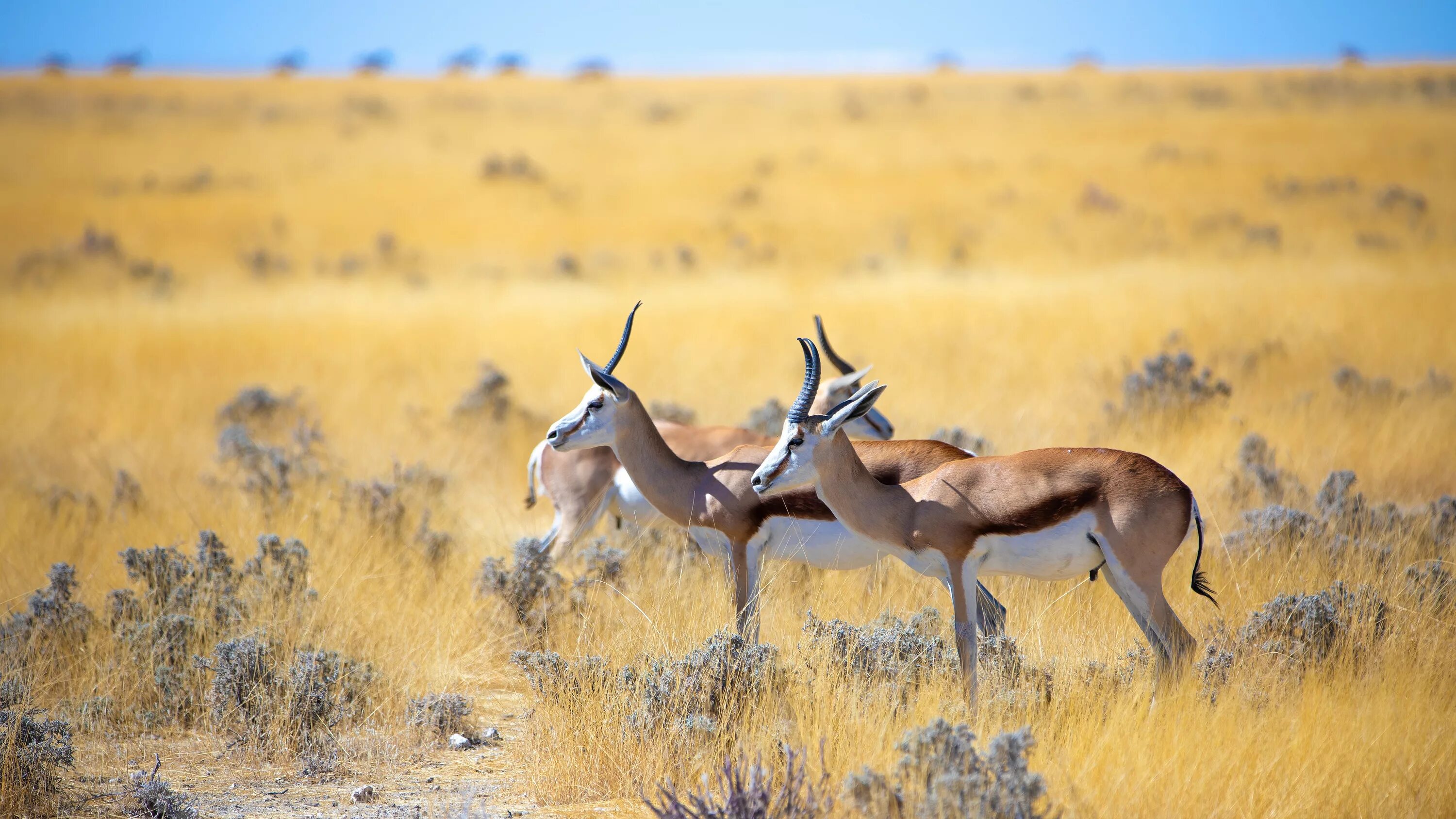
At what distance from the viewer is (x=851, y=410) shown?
17.2 ft

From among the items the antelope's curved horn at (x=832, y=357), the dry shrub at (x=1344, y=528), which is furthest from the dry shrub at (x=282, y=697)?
the dry shrub at (x=1344, y=528)

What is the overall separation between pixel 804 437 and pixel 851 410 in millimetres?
254

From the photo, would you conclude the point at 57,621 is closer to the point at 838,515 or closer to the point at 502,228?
the point at 838,515

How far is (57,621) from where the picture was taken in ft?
19.9

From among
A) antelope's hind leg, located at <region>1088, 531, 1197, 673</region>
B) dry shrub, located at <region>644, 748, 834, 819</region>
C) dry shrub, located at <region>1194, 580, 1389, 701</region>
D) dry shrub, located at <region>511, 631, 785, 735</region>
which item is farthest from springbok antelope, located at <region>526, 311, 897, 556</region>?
dry shrub, located at <region>644, 748, 834, 819</region>

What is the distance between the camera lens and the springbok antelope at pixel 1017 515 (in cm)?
489

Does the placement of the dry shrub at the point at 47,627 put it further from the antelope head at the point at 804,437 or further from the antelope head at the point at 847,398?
the antelope head at the point at 847,398

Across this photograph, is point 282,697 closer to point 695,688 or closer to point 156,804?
point 156,804

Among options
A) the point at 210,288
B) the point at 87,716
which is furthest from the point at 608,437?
the point at 210,288

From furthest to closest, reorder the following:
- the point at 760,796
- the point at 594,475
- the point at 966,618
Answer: the point at 594,475
the point at 966,618
the point at 760,796

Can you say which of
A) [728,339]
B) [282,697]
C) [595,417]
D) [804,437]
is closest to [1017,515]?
[804,437]

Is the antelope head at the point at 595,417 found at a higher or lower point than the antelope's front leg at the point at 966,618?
higher

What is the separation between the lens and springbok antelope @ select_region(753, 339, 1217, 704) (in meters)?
4.89

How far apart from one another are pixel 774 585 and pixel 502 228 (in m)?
19.0
